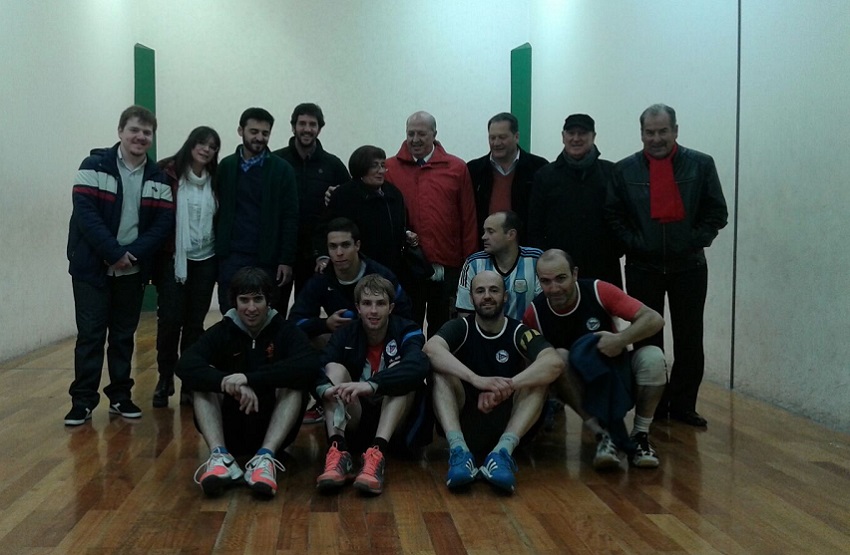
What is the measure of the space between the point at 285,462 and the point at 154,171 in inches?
61.3

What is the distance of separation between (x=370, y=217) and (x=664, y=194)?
1.35m

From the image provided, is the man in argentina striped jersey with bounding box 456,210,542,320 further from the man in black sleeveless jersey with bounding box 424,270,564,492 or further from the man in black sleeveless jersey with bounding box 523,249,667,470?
the man in black sleeveless jersey with bounding box 424,270,564,492

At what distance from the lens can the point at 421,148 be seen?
437 cm

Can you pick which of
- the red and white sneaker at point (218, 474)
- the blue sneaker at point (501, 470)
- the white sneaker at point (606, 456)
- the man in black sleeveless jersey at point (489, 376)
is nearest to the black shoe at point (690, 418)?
the white sneaker at point (606, 456)

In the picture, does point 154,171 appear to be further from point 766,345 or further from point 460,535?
point 766,345

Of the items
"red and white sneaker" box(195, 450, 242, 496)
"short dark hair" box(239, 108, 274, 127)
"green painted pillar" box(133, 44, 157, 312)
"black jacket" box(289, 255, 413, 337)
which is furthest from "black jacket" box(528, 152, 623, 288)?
"green painted pillar" box(133, 44, 157, 312)

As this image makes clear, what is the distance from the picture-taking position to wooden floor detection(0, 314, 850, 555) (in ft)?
8.24

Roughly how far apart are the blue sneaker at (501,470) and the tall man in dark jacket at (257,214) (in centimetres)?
163

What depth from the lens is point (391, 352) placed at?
3.48 metres

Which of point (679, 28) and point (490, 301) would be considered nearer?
point (490, 301)

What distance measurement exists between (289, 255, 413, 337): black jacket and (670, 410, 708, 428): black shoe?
1371 mm

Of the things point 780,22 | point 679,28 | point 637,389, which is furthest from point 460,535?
point 679,28

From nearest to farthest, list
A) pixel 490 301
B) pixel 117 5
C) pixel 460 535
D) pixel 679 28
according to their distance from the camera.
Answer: pixel 460 535, pixel 490 301, pixel 679 28, pixel 117 5

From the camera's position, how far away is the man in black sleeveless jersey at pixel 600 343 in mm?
3402
